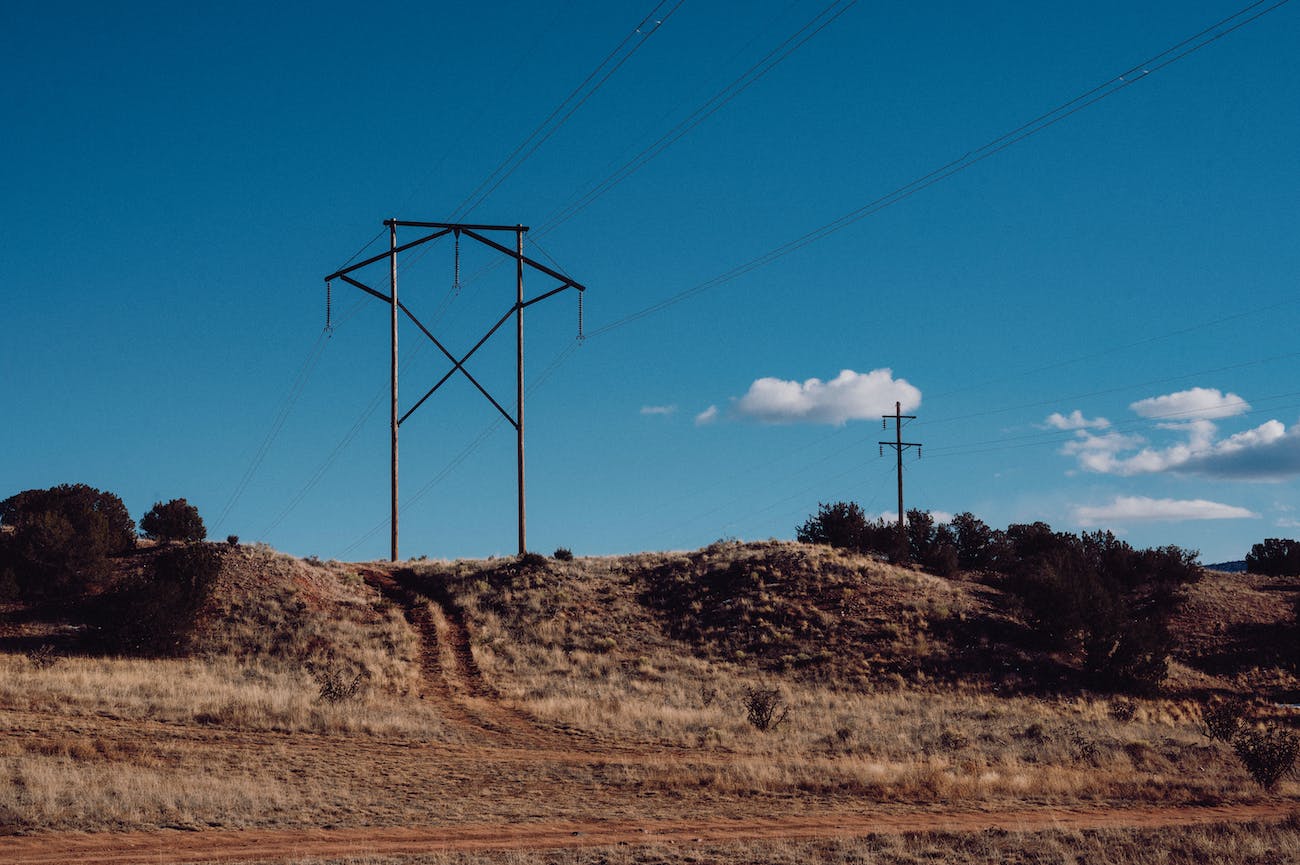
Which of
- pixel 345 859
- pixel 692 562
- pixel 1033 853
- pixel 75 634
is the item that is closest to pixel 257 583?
pixel 75 634

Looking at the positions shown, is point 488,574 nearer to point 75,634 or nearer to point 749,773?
point 75,634

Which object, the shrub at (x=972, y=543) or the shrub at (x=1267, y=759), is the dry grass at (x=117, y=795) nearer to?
the shrub at (x=1267, y=759)

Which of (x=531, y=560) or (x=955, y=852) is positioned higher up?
(x=531, y=560)

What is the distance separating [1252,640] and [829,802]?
38156 mm

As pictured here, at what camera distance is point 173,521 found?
58188 millimetres

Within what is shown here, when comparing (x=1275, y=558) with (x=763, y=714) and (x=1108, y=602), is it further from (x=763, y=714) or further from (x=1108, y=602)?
(x=763, y=714)

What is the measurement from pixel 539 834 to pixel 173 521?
48.2 metres

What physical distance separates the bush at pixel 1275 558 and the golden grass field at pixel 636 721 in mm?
12714

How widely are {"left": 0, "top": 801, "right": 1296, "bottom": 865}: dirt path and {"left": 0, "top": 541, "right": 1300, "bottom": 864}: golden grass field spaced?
133 millimetres

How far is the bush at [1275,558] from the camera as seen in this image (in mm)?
68062

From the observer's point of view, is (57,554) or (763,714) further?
(57,554)

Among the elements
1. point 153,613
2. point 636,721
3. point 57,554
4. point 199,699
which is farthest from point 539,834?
point 57,554

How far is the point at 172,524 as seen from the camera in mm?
58062

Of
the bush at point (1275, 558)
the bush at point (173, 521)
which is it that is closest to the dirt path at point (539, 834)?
the bush at point (173, 521)
